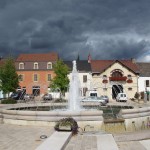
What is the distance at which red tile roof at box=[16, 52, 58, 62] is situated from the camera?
7344 centimetres

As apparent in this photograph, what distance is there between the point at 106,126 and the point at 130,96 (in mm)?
53612

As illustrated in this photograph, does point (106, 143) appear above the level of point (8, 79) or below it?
below

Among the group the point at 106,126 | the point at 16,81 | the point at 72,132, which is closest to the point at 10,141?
the point at 72,132

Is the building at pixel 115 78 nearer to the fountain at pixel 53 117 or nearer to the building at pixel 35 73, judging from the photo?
the building at pixel 35 73

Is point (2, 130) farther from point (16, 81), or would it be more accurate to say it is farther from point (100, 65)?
point (100, 65)

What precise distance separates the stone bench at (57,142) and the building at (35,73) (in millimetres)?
58255

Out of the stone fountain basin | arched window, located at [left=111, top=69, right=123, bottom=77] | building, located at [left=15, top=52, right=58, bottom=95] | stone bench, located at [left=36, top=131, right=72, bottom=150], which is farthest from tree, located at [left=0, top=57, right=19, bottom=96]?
stone bench, located at [left=36, top=131, right=72, bottom=150]

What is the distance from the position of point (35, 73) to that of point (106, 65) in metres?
15.5

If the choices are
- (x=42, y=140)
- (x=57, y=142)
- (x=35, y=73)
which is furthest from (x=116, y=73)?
(x=57, y=142)

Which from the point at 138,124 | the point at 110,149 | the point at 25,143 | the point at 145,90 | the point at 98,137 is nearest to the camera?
the point at 110,149

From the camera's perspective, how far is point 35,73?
7306cm

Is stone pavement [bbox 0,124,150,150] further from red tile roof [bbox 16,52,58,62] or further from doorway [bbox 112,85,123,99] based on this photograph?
red tile roof [bbox 16,52,58,62]

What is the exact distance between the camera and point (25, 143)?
40.9ft

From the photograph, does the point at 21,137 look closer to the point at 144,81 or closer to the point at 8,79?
the point at 8,79
